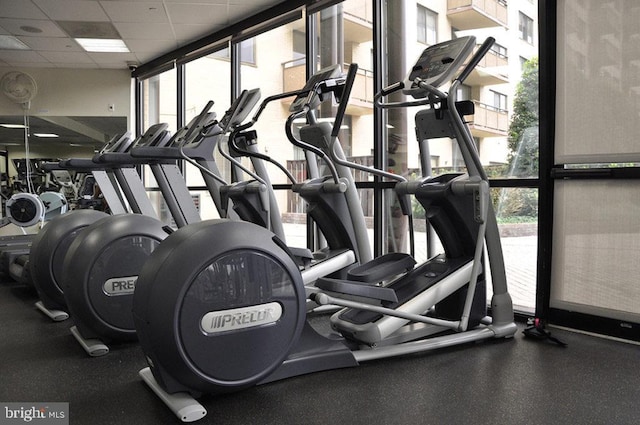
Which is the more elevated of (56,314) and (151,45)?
(151,45)

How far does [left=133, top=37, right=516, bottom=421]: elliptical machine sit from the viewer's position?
6.25 feet

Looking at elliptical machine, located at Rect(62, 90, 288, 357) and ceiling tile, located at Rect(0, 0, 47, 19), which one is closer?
elliptical machine, located at Rect(62, 90, 288, 357)

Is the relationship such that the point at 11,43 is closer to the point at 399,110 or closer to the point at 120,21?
the point at 120,21

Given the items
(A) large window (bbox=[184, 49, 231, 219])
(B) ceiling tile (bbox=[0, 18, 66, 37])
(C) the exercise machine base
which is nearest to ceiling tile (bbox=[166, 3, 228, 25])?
(A) large window (bbox=[184, 49, 231, 219])

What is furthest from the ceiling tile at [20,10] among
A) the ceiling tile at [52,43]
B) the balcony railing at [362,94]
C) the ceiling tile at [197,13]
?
the balcony railing at [362,94]

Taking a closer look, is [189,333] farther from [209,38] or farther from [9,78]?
[9,78]

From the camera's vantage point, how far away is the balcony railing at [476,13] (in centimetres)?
359

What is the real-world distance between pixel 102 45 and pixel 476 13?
5243mm

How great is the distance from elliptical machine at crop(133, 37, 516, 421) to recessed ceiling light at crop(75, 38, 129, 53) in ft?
15.8

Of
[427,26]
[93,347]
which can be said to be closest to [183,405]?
[93,347]

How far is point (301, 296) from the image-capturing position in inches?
84.0

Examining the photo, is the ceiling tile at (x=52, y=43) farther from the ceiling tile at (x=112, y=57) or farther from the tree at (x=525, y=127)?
the tree at (x=525, y=127)

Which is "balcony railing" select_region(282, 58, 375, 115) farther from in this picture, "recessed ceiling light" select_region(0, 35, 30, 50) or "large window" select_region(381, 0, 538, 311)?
"recessed ceiling light" select_region(0, 35, 30, 50)

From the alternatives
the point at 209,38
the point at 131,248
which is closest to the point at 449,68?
the point at 131,248
